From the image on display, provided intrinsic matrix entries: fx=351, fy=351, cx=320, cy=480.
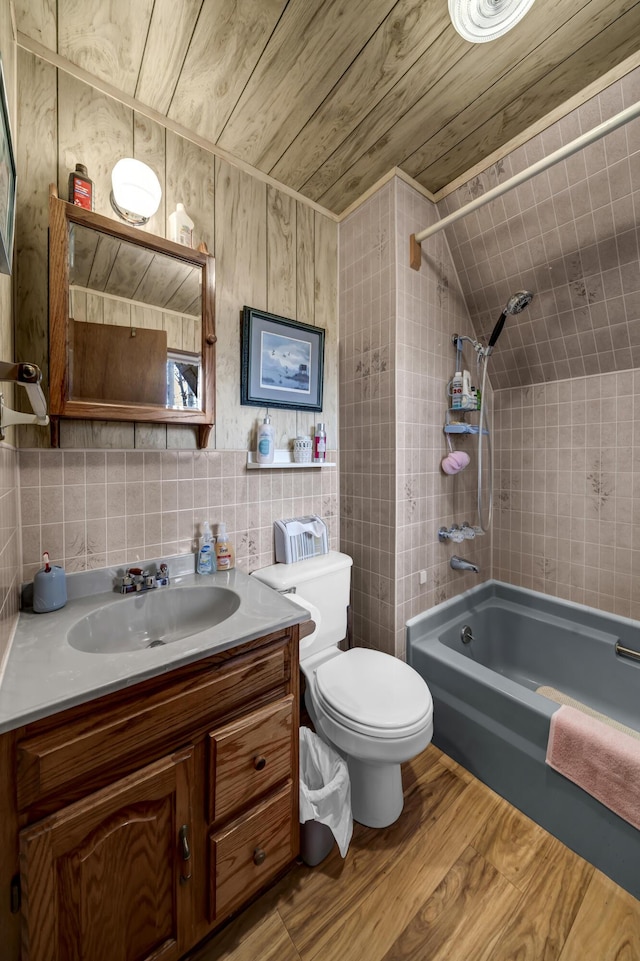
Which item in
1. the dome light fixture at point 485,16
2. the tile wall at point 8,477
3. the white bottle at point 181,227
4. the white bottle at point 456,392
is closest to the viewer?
the tile wall at point 8,477

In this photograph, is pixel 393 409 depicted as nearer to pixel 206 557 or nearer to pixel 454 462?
pixel 454 462

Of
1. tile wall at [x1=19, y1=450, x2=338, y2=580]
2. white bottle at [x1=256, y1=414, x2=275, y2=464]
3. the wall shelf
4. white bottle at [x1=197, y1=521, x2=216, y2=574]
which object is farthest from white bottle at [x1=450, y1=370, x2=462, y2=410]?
white bottle at [x1=197, y1=521, x2=216, y2=574]

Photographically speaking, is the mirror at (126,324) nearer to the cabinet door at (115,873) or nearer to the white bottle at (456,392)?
the cabinet door at (115,873)

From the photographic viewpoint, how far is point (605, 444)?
1763 mm

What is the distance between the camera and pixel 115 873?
75cm

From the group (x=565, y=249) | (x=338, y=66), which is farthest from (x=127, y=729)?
(x=565, y=249)

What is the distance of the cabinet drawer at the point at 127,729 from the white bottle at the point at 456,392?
1479mm

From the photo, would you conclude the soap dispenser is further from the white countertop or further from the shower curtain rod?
the shower curtain rod

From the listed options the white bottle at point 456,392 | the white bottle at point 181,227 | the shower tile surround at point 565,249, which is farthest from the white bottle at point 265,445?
the shower tile surround at point 565,249

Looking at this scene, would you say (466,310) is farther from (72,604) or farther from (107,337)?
(72,604)

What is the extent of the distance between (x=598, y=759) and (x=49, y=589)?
1727 millimetres

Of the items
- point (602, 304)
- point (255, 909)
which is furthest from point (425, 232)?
point (255, 909)

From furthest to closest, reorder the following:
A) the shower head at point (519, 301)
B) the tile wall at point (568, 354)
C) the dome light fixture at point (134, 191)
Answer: the shower head at point (519, 301), the tile wall at point (568, 354), the dome light fixture at point (134, 191)

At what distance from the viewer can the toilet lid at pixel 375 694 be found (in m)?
1.11
